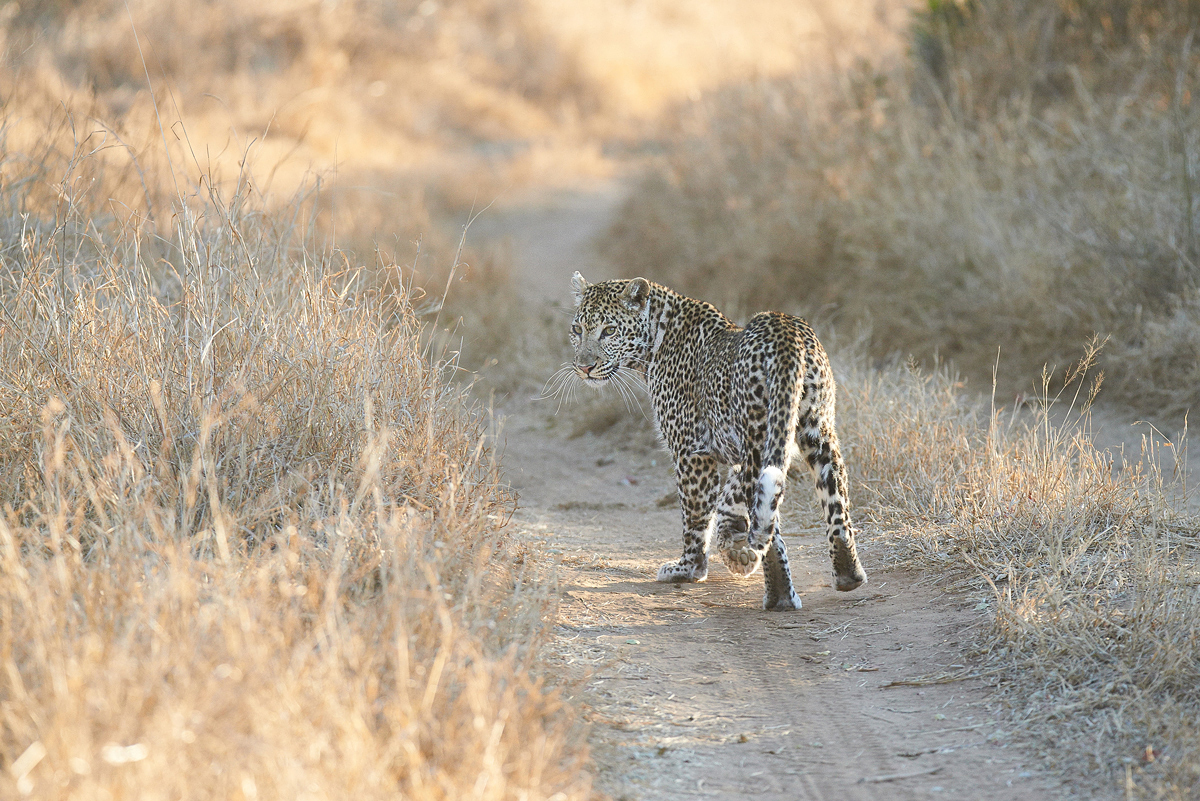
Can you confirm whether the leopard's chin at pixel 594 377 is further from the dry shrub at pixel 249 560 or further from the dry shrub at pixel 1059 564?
the dry shrub at pixel 1059 564

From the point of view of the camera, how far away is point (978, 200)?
9.26 m

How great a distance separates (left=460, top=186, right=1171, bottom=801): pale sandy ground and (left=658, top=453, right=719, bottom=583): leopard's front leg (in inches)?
4.0

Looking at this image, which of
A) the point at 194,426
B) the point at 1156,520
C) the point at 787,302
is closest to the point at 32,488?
the point at 194,426

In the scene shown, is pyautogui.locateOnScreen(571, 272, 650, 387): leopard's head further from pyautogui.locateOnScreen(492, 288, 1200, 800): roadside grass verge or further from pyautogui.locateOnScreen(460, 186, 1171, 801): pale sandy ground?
pyautogui.locateOnScreen(492, 288, 1200, 800): roadside grass verge

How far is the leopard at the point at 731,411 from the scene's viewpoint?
4598mm

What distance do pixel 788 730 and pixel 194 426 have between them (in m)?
2.61

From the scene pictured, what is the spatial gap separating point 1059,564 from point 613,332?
8.14 feet

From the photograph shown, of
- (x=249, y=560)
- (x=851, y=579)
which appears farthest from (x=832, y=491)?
(x=249, y=560)

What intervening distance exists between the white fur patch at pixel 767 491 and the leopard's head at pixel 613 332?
155 centimetres

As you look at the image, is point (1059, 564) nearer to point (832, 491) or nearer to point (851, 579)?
point (851, 579)

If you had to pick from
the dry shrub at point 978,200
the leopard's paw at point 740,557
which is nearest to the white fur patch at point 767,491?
the leopard's paw at point 740,557

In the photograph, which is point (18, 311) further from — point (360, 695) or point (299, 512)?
point (360, 695)

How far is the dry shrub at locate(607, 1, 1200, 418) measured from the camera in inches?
314

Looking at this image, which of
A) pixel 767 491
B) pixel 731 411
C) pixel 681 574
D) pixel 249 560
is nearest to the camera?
pixel 249 560
